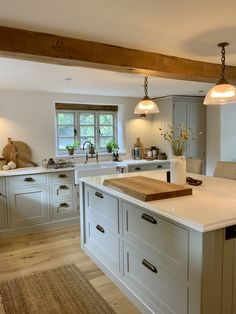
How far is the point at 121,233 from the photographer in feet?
7.59

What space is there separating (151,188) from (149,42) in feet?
4.06

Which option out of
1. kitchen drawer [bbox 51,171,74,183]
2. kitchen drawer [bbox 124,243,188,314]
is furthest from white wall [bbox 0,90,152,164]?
kitchen drawer [bbox 124,243,188,314]

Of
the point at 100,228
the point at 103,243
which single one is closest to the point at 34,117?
the point at 100,228

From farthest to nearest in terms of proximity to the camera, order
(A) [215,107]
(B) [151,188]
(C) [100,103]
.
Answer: (A) [215,107], (C) [100,103], (B) [151,188]

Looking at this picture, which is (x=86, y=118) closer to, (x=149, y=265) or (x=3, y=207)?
(x=3, y=207)

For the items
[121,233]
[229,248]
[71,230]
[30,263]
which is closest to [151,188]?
[121,233]

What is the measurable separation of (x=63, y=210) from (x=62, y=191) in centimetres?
30

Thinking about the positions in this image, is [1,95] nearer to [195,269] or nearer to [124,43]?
[124,43]

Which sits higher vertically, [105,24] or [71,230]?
[105,24]

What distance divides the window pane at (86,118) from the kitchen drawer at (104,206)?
7.29 feet

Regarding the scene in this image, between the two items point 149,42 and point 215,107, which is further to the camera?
point 215,107

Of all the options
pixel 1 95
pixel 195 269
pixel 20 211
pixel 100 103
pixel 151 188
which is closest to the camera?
pixel 195 269

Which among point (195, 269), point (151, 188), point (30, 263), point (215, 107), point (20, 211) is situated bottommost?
point (30, 263)

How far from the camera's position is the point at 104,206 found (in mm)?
2596
